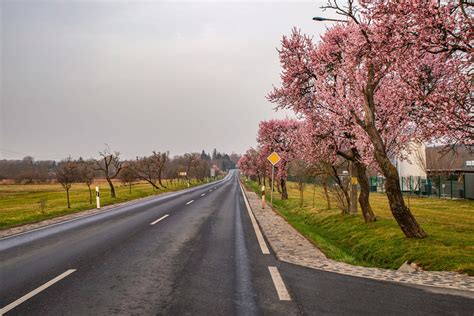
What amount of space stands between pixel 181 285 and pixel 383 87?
36.4 feet

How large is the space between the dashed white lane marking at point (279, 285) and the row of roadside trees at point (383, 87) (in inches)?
190

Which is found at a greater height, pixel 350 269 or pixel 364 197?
pixel 364 197

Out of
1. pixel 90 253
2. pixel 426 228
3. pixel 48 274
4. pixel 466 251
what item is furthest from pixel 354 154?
pixel 48 274

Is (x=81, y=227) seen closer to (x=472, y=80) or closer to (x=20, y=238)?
(x=20, y=238)

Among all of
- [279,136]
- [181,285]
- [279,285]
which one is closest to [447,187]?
[279,136]

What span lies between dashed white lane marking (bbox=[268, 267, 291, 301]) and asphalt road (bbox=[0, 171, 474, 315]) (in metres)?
0.02

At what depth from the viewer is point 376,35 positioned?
821cm

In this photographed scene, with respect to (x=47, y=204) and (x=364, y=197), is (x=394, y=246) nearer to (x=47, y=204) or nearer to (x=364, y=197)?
(x=364, y=197)

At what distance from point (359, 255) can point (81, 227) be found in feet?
31.7

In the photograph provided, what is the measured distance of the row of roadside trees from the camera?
7082 mm

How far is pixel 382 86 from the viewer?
42.9 ft

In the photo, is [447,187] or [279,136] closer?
[447,187]

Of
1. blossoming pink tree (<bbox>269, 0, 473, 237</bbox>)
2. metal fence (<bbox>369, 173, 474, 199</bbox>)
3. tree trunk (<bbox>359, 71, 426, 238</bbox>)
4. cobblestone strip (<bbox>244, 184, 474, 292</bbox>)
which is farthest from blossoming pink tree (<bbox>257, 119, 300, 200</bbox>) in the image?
cobblestone strip (<bbox>244, 184, 474, 292</bbox>)

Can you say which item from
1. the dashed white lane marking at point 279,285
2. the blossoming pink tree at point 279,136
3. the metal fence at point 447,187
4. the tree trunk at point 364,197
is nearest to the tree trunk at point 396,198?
the tree trunk at point 364,197
